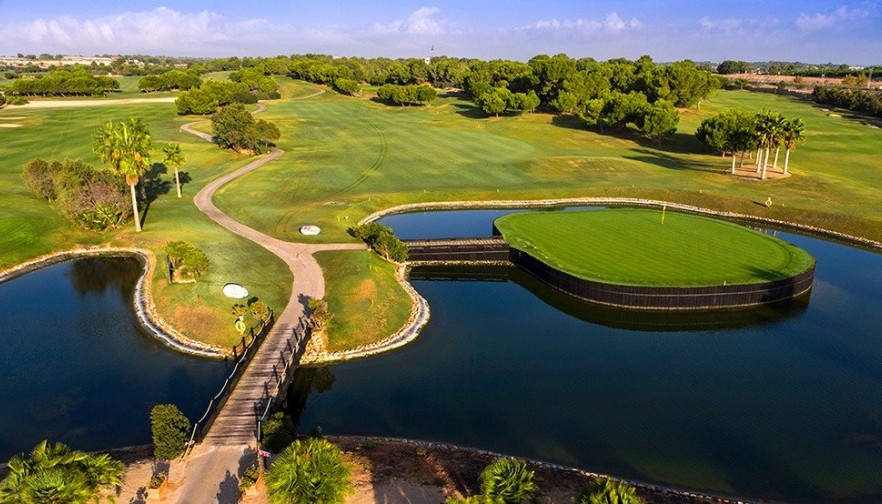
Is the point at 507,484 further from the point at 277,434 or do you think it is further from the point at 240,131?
the point at 240,131

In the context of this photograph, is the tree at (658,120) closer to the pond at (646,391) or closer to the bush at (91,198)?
the pond at (646,391)

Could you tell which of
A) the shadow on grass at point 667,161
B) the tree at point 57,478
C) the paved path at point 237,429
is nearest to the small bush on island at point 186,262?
the paved path at point 237,429

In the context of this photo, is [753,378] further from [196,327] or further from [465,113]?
[465,113]

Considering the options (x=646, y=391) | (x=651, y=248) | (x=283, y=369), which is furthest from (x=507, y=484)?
(x=651, y=248)

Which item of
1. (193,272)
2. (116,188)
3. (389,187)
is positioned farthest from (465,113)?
(193,272)

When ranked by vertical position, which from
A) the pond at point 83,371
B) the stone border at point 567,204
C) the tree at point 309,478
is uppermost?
the stone border at point 567,204

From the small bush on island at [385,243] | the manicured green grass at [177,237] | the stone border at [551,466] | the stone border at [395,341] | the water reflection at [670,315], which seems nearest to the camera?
the stone border at [551,466]
